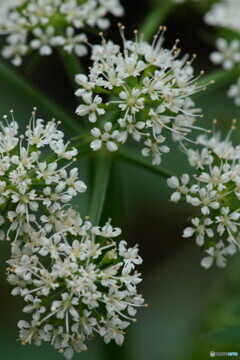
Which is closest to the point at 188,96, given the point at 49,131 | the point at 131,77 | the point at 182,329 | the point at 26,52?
the point at 131,77

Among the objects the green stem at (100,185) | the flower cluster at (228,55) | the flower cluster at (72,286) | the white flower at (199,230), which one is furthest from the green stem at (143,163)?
the flower cluster at (228,55)

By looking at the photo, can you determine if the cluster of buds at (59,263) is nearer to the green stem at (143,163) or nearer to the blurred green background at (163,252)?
the green stem at (143,163)

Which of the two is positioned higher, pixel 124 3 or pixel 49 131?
pixel 124 3

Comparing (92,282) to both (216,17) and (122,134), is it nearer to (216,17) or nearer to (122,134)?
(122,134)

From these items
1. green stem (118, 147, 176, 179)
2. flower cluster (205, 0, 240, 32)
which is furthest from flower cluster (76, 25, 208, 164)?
flower cluster (205, 0, 240, 32)

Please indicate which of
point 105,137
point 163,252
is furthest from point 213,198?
point 163,252

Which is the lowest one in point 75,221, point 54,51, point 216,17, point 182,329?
point 182,329

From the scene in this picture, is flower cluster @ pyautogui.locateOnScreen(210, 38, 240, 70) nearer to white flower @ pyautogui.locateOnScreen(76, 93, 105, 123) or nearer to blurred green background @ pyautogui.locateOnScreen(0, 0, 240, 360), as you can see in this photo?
blurred green background @ pyautogui.locateOnScreen(0, 0, 240, 360)
